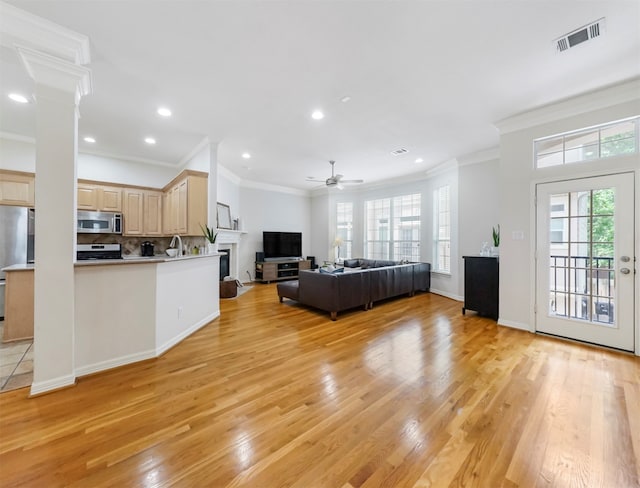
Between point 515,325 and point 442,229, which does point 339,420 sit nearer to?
point 515,325

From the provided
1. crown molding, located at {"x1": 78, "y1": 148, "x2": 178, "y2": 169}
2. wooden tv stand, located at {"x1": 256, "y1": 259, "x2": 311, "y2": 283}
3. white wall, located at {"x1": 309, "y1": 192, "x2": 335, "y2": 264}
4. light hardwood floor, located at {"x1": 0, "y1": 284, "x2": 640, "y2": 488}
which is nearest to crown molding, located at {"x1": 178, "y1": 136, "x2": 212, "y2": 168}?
crown molding, located at {"x1": 78, "y1": 148, "x2": 178, "y2": 169}

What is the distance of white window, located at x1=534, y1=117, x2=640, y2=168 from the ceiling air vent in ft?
4.68

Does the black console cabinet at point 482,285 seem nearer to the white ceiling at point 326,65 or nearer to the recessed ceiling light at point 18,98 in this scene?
the white ceiling at point 326,65

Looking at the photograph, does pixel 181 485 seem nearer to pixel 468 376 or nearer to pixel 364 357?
pixel 364 357

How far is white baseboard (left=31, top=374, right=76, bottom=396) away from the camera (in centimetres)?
215

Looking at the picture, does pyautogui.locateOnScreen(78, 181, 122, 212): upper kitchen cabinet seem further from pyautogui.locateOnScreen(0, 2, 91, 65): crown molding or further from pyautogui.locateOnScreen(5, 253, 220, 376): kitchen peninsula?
pyautogui.locateOnScreen(0, 2, 91, 65): crown molding

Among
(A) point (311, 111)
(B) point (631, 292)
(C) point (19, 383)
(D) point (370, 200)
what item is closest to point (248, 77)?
(A) point (311, 111)

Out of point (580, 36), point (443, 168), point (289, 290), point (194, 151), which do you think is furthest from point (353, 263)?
point (580, 36)

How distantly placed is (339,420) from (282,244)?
674cm

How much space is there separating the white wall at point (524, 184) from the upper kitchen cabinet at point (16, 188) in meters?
7.35

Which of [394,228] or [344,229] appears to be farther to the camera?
[344,229]

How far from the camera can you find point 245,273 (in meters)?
7.77

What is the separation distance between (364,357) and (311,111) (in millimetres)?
3199

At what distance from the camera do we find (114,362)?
2594 mm
